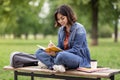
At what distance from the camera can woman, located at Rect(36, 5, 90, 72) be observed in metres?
5.88

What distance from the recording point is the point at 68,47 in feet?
20.9

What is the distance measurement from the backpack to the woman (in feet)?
1.25

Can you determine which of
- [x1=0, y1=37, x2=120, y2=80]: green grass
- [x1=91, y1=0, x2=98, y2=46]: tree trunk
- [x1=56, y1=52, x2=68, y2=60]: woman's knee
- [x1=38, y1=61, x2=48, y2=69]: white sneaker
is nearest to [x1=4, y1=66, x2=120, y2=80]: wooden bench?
[x1=38, y1=61, x2=48, y2=69]: white sneaker

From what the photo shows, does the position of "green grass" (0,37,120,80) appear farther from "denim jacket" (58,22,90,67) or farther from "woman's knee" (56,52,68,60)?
"woman's knee" (56,52,68,60)

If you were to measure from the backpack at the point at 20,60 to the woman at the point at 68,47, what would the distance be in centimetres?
38

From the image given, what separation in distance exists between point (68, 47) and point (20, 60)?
0.89m

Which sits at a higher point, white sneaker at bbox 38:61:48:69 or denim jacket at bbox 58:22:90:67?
denim jacket at bbox 58:22:90:67

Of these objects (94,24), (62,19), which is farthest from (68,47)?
(94,24)

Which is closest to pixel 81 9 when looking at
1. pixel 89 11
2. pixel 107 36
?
Result: pixel 89 11

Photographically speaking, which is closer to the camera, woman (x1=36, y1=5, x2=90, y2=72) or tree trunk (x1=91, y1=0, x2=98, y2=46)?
woman (x1=36, y1=5, x2=90, y2=72)

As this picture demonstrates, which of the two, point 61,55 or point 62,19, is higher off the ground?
point 62,19

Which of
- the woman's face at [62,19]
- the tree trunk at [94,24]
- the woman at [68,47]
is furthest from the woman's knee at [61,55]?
the tree trunk at [94,24]

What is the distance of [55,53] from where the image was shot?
616 cm

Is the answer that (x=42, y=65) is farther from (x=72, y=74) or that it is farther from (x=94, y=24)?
(x=94, y=24)
